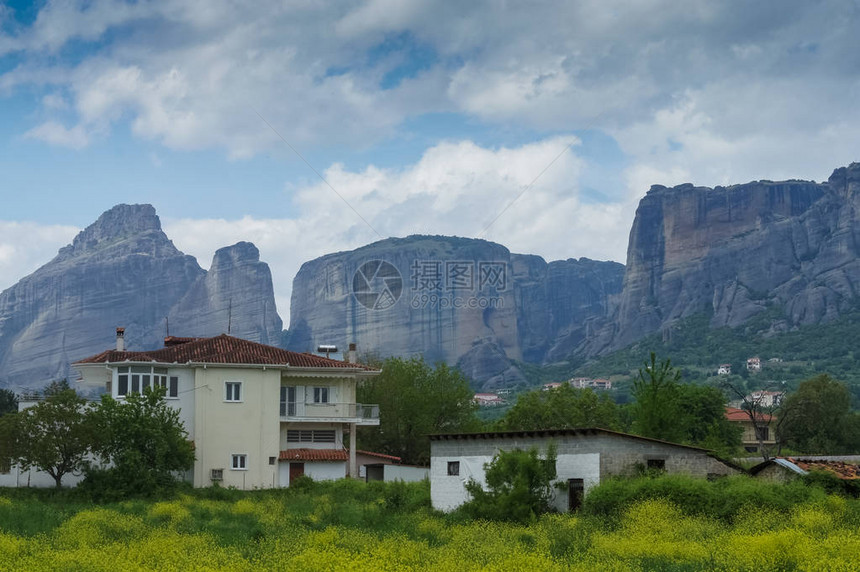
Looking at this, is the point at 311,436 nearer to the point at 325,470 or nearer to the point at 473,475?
the point at 325,470

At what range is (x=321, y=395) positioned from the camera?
58.9 meters

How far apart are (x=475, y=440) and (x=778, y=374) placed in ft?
474

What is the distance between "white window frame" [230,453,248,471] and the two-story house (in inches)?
0.4

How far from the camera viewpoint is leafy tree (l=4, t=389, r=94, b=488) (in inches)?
1809

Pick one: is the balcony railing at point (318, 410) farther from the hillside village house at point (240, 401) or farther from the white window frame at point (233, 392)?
the white window frame at point (233, 392)

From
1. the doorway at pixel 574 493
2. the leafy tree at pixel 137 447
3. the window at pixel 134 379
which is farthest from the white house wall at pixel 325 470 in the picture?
the doorway at pixel 574 493

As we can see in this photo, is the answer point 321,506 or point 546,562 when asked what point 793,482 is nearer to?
point 546,562

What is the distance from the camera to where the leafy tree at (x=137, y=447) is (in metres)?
46.0

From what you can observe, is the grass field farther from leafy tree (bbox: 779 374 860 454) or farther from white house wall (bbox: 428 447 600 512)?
leafy tree (bbox: 779 374 860 454)

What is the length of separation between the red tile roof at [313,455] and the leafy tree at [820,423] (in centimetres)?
5033

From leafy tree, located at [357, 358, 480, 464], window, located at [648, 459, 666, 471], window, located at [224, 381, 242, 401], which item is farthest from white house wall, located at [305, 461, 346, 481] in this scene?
window, located at [648, 459, 666, 471]

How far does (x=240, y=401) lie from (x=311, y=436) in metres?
6.17

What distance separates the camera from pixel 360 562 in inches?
896

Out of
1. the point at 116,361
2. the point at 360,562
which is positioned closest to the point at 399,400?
the point at 116,361
